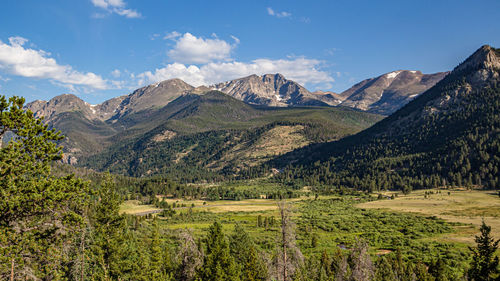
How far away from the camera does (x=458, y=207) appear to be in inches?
4422

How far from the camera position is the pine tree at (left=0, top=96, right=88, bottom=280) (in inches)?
619

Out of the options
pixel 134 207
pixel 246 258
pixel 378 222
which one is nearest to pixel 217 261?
pixel 246 258

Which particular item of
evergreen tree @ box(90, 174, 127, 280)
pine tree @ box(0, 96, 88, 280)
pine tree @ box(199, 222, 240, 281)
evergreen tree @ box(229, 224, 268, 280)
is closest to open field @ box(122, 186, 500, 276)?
evergreen tree @ box(229, 224, 268, 280)

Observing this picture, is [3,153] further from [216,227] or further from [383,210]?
[383,210]

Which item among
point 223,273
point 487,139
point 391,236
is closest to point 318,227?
point 391,236

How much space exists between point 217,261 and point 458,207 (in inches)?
4564

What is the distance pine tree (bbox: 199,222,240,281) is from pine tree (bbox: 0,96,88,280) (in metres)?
18.2

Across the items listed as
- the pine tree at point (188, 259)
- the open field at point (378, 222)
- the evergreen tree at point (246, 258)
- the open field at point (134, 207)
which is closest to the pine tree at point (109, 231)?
the pine tree at point (188, 259)

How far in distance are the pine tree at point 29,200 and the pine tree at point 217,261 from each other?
59.7ft

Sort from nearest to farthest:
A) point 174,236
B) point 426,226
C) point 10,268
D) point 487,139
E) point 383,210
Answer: point 10,268
point 174,236
point 426,226
point 383,210
point 487,139

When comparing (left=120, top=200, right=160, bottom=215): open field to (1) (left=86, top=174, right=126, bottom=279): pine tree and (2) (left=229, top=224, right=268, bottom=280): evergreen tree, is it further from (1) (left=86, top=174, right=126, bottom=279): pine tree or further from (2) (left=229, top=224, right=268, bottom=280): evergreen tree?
(1) (left=86, top=174, right=126, bottom=279): pine tree

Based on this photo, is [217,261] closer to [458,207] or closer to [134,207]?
[458,207]

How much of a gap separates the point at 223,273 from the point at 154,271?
8545 mm

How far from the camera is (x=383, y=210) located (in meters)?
120
